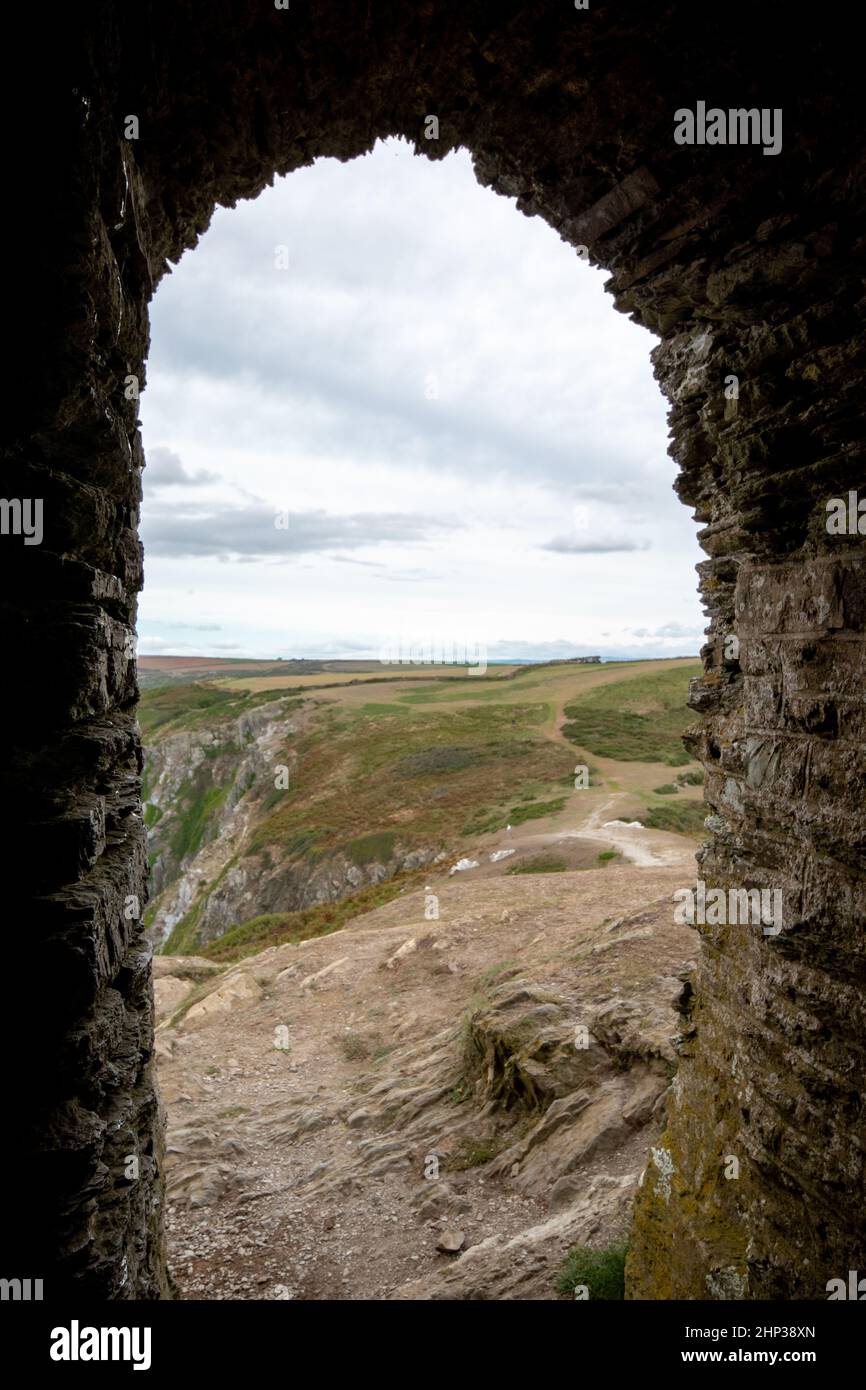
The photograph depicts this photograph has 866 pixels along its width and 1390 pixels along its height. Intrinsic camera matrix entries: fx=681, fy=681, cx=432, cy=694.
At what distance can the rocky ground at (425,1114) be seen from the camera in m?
8.52

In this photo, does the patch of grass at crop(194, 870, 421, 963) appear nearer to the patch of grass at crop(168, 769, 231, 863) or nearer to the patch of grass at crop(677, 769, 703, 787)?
the patch of grass at crop(677, 769, 703, 787)

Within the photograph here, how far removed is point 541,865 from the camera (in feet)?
85.5

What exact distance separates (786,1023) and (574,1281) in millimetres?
4239

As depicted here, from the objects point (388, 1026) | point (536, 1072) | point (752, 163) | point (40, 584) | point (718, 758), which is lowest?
point (388, 1026)

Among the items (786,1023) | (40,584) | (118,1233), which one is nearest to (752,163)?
(40,584)

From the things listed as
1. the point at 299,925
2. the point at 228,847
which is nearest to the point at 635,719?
the point at 228,847

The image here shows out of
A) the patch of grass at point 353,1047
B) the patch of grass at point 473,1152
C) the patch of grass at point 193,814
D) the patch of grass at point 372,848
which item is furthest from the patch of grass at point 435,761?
the patch of grass at point 473,1152

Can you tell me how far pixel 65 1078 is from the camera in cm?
371

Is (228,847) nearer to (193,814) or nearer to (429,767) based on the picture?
(193,814)

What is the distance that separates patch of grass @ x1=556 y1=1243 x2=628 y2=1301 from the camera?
6.71 m

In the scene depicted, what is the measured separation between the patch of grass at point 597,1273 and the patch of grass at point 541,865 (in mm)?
18372

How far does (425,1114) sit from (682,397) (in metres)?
11.5
